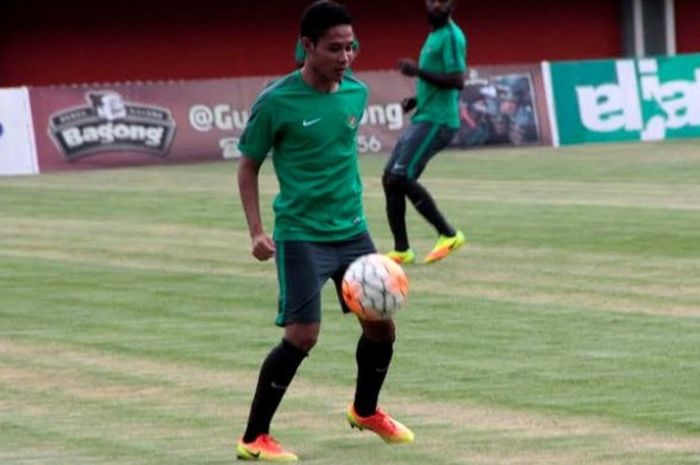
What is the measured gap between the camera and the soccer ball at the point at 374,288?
8.55m

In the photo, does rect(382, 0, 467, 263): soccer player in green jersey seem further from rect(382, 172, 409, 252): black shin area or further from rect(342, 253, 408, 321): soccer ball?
rect(342, 253, 408, 321): soccer ball

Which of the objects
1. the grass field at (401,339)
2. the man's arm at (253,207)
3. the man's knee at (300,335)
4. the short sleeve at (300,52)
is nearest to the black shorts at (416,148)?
the grass field at (401,339)

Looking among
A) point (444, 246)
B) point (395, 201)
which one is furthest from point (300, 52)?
point (444, 246)

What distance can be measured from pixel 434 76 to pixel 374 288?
793 cm

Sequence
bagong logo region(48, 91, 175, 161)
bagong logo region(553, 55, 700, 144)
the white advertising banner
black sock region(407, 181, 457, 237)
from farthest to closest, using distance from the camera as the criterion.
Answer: bagong logo region(553, 55, 700, 144), bagong logo region(48, 91, 175, 161), the white advertising banner, black sock region(407, 181, 457, 237)

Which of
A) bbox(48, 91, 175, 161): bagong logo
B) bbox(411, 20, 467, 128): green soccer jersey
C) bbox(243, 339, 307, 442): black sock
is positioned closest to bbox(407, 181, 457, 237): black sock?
A: bbox(411, 20, 467, 128): green soccer jersey

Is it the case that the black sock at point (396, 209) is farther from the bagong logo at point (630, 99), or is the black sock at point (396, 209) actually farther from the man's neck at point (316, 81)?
the bagong logo at point (630, 99)

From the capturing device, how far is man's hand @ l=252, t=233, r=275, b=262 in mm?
8641

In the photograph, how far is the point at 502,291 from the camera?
578 inches

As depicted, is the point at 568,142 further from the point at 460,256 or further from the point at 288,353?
the point at 288,353

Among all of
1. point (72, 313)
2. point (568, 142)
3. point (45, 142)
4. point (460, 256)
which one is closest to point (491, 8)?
point (568, 142)

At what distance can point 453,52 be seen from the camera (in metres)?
16.3

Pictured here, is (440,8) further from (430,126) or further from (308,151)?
(308,151)

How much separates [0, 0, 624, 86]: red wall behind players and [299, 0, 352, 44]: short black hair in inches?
→ 1174
